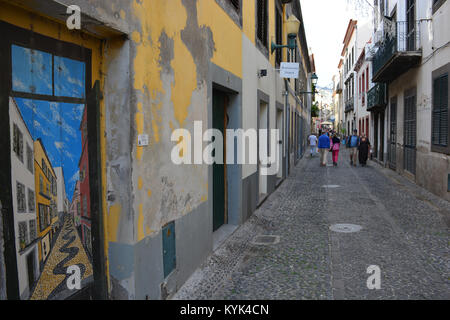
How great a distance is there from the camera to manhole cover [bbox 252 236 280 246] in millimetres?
6109

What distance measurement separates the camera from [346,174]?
1538cm

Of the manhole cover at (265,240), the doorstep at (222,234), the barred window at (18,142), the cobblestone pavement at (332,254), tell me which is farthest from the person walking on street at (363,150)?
the barred window at (18,142)

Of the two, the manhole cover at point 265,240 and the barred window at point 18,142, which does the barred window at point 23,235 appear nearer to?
the barred window at point 18,142

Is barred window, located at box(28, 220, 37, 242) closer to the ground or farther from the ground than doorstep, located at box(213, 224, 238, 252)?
farther from the ground

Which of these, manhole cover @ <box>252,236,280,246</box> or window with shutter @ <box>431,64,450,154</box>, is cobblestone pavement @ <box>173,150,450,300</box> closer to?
manhole cover @ <box>252,236,280,246</box>

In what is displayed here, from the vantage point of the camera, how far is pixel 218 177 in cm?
674

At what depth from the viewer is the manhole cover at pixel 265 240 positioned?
611 centimetres

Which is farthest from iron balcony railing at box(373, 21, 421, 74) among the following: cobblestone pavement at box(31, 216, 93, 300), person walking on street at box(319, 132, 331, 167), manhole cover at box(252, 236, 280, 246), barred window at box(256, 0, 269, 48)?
cobblestone pavement at box(31, 216, 93, 300)

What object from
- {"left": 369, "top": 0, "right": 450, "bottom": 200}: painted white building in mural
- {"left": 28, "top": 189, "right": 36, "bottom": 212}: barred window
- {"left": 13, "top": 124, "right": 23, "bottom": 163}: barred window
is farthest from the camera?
{"left": 369, "top": 0, "right": 450, "bottom": 200}: painted white building in mural

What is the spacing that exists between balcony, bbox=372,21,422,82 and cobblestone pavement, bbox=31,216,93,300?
11877 millimetres

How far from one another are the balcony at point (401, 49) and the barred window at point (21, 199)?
482 inches

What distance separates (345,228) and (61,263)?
5203 mm
